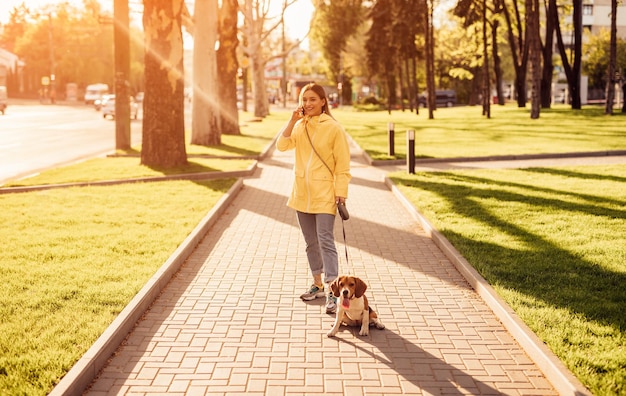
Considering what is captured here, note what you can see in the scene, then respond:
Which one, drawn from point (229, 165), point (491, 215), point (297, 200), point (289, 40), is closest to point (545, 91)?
point (229, 165)

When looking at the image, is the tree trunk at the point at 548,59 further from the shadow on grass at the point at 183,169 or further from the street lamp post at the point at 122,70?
the shadow on grass at the point at 183,169

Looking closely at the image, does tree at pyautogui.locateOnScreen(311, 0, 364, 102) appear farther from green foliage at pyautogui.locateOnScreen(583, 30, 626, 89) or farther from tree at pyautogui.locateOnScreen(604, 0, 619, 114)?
tree at pyautogui.locateOnScreen(604, 0, 619, 114)

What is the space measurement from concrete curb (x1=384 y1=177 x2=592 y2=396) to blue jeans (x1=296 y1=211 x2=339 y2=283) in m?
1.47

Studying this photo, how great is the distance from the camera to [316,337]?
18.6ft

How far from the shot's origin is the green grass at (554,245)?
5141 mm

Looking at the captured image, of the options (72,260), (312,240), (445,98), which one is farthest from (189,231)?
(445,98)

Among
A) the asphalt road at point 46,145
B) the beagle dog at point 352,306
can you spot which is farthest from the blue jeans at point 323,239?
the asphalt road at point 46,145

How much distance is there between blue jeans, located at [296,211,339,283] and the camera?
20.5 feet

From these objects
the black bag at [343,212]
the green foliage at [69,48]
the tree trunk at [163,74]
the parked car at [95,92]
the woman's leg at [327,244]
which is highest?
the green foliage at [69,48]

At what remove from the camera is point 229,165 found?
17.6 metres

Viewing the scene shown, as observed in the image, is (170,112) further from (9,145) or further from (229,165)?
(9,145)

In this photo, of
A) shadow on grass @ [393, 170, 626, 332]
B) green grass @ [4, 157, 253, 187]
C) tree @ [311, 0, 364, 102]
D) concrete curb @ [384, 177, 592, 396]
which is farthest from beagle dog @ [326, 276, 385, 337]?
tree @ [311, 0, 364, 102]

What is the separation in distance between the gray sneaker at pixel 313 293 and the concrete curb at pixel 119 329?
147 cm

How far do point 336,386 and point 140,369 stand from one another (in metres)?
1.45
